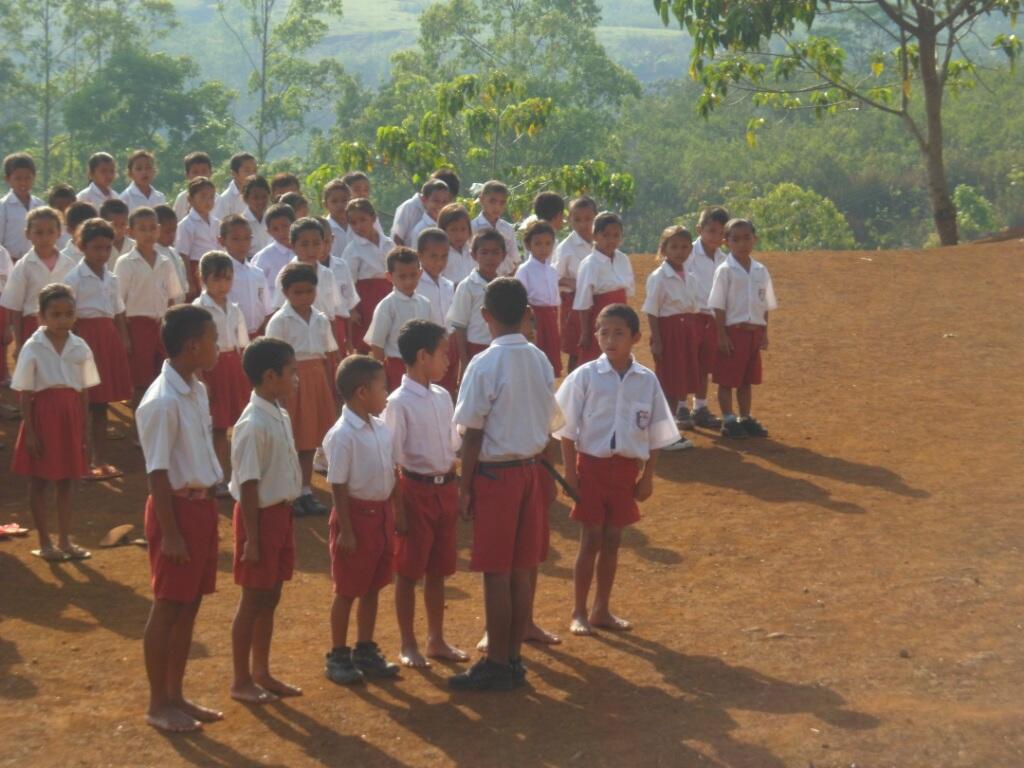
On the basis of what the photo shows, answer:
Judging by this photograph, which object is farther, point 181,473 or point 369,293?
point 369,293

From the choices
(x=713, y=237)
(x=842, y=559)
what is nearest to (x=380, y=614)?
(x=842, y=559)

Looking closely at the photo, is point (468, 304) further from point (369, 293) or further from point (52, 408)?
point (52, 408)

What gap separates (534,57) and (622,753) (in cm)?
4682

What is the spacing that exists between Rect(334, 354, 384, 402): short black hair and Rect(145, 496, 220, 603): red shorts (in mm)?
665

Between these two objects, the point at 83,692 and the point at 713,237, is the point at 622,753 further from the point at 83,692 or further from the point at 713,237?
the point at 713,237

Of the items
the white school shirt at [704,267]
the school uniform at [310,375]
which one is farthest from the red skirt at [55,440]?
the white school shirt at [704,267]

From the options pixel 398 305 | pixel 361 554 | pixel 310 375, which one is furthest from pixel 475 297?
pixel 361 554

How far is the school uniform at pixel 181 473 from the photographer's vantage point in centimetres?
517

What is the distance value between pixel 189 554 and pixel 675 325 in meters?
4.92

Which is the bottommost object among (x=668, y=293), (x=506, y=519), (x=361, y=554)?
(x=361, y=554)

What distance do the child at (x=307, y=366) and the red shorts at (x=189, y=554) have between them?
2525 millimetres

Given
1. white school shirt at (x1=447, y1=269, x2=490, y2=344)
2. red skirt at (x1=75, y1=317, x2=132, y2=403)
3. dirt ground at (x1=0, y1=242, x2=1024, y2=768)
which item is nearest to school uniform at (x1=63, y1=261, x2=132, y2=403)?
red skirt at (x1=75, y1=317, x2=132, y2=403)

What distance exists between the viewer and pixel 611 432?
6133 mm

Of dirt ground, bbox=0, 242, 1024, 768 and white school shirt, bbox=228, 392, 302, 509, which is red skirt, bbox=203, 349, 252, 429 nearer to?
dirt ground, bbox=0, 242, 1024, 768
